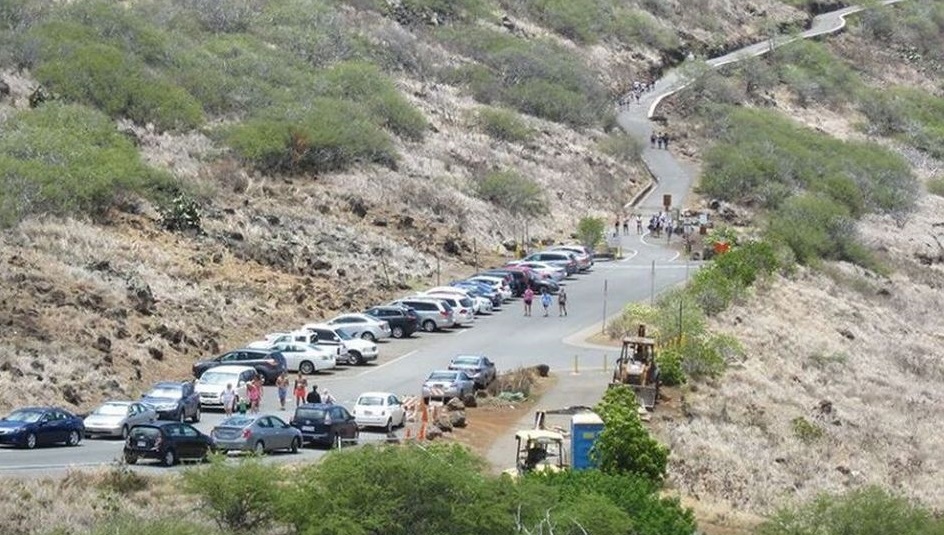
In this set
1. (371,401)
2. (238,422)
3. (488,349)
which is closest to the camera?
(238,422)

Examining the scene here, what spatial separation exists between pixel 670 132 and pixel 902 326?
4735 cm

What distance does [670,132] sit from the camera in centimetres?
12244

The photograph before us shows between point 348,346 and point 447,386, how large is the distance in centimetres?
790

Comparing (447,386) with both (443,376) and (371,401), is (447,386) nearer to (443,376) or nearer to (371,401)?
(443,376)

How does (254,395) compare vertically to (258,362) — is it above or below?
above

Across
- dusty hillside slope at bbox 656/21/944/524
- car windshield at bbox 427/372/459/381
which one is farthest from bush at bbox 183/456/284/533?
car windshield at bbox 427/372/459/381

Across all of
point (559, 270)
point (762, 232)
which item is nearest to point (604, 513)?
point (559, 270)

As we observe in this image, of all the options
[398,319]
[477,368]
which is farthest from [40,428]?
[398,319]

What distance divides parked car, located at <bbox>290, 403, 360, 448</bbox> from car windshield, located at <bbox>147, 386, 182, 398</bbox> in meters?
3.68

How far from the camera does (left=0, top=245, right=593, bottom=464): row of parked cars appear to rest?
40.0 meters

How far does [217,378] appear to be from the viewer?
160 feet

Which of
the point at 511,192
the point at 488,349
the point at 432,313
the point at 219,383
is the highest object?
the point at 511,192

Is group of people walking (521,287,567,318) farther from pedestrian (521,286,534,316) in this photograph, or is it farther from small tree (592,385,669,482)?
small tree (592,385,669,482)

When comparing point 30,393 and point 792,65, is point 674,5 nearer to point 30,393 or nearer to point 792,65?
point 792,65
